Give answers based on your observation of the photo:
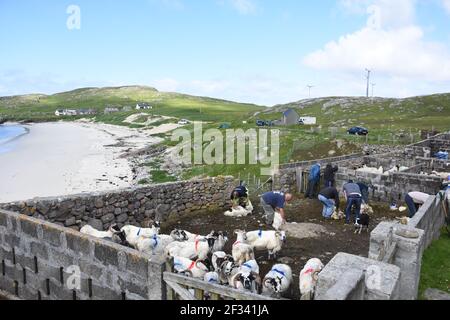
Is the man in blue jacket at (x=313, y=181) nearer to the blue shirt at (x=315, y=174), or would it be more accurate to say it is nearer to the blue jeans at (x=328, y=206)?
the blue shirt at (x=315, y=174)

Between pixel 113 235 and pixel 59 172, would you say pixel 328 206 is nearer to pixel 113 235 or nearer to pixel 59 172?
pixel 113 235

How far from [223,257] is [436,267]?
597cm

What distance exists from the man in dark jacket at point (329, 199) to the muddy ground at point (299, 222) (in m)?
0.41

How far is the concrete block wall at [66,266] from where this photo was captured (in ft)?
23.1

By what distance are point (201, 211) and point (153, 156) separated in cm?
4043

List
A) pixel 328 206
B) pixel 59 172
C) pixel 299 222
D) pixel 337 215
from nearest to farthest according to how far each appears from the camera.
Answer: pixel 299 222, pixel 337 215, pixel 328 206, pixel 59 172

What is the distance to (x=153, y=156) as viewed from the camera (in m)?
55.1

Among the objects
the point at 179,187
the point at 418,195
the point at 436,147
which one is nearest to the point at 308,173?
the point at 418,195

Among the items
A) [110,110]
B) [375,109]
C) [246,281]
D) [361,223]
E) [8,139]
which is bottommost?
[8,139]

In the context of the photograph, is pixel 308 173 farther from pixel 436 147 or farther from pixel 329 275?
pixel 436 147

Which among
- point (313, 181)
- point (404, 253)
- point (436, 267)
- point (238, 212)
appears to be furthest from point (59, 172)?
point (404, 253)

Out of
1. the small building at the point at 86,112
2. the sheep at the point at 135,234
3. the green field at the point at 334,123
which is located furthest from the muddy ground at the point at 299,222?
the small building at the point at 86,112

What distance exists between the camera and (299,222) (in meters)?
15.0

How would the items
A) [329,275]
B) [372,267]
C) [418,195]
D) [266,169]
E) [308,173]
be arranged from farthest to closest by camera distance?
[266,169] < [308,173] < [418,195] < [372,267] < [329,275]
